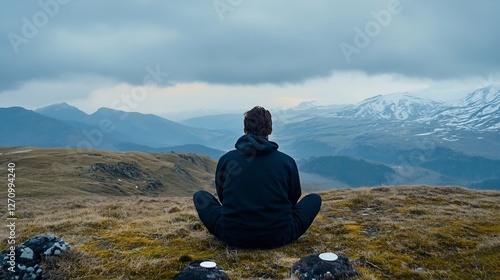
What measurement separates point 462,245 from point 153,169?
126800mm

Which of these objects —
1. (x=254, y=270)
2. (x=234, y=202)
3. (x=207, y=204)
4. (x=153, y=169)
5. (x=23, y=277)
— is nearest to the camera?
(x=23, y=277)

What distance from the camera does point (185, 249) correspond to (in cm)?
884

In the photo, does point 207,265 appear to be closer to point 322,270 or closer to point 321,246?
point 322,270

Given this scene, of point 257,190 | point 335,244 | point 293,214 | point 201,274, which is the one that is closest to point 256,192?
point 257,190

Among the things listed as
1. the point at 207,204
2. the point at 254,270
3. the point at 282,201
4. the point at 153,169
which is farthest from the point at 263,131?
the point at 153,169

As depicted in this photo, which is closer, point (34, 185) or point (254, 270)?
point (254, 270)

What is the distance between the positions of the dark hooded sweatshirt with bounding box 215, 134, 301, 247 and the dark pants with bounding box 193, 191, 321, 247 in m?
0.32

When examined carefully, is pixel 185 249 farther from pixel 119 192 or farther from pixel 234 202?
pixel 119 192

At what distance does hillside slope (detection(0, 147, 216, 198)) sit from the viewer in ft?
220

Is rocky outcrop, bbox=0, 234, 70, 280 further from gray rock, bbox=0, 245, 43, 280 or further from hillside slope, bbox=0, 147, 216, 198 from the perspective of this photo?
hillside slope, bbox=0, 147, 216, 198

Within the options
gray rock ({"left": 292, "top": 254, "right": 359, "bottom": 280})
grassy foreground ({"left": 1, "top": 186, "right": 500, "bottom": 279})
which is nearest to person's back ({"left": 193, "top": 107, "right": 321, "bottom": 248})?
grassy foreground ({"left": 1, "top": 186, "right": 500, "bottom": 279})

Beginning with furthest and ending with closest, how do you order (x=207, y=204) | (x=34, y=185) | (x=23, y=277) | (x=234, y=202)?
(x=34, y=185), (x=207, y=204), (x=234, y=202), (x=23, y=277)

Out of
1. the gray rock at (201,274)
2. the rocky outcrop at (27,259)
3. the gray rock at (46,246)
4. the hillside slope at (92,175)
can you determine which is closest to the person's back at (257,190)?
the gray rock at (201,274)

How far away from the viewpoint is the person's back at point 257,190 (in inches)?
316
